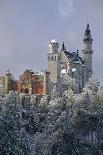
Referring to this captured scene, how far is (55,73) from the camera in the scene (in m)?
149

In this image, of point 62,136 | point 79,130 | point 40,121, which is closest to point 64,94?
point 40,121

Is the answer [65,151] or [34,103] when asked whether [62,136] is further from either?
[34,103]

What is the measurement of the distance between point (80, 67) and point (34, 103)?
2957 centimetres

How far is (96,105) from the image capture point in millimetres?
124750

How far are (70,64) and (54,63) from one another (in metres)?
5.59

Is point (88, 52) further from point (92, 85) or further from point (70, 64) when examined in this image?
point (92, 85)

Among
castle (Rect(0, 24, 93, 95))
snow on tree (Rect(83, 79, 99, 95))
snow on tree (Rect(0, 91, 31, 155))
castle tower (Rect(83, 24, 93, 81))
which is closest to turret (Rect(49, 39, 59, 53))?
castle (Rect(0, 24, 93, 95))

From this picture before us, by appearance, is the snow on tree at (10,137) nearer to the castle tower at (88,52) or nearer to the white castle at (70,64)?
the white castle at (70,64)

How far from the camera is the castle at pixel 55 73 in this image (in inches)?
5620

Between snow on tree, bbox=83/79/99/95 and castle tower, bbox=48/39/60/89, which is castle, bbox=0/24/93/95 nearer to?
castle tower, bbox=48/39/60/89

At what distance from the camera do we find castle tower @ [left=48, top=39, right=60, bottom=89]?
487 ft

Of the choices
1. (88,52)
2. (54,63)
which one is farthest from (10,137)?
(88,52)

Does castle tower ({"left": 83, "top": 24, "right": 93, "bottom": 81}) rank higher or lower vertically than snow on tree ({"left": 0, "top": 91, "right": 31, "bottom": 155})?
higher

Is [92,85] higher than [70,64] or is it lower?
lower
